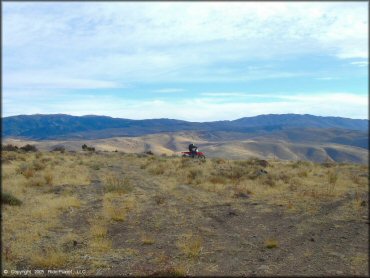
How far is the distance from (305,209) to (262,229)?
12.1 feet

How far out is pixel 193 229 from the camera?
13016mm

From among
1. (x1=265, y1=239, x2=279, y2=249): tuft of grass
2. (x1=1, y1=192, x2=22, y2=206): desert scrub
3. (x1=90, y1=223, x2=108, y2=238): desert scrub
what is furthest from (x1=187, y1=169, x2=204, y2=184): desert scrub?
(x1=265, y1=239, x2=279, y2=249): tuft of grass

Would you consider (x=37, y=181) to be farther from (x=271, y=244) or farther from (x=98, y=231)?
(x=271, y=244)

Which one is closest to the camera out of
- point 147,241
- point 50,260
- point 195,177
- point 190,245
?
point 50,260

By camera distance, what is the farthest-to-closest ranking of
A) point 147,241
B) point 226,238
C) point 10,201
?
1. point 10,201
2. point 226,238
3. point 147,241

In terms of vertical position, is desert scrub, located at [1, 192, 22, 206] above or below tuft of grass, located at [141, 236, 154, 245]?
above

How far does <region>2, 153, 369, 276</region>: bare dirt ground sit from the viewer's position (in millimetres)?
9414

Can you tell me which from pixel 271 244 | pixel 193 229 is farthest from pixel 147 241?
pixel 271 244

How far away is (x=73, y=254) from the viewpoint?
404 inches

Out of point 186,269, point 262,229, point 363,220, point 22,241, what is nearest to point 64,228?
point 22,241

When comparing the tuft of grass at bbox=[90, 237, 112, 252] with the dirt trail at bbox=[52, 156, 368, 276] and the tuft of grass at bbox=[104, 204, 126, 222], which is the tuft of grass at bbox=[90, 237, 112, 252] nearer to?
the dirt trail at bbox=[52, 156, 368, 276]

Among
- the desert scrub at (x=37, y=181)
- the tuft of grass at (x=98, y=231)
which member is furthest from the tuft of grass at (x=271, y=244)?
the desert scrub at (x=37, y=181)

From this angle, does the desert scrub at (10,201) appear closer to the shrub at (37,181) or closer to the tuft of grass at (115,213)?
the tuft of grass at (115,213)

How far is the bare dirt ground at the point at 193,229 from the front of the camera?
9414mm
